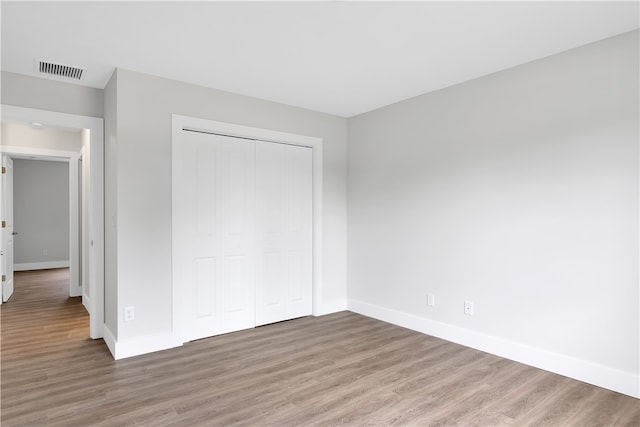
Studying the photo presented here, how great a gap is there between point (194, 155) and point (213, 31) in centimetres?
136

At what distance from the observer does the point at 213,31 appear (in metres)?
2.49

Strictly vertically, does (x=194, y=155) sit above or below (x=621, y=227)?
above

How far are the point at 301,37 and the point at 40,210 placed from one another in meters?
8.23

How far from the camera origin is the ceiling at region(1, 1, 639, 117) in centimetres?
222

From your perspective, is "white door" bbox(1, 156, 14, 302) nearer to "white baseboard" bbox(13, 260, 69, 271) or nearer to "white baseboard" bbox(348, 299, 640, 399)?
"white baseboard" bbox(13, 260, 69, 271)

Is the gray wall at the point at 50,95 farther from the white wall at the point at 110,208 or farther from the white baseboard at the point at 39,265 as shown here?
the white baseboard at the point at 39,265

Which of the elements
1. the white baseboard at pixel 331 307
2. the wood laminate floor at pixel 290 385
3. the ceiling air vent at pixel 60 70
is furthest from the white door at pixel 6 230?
the white baseboard at pixel 331 307

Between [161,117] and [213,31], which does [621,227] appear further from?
[161,117]

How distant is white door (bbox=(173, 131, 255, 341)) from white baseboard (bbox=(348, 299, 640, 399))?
5.60ft

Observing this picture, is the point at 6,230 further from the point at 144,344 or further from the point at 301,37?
the point at 301,37

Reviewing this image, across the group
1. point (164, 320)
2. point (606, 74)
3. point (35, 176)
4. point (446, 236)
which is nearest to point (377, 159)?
point (446, 236)

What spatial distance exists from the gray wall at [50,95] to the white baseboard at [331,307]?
315cm

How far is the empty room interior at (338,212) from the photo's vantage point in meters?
2.36

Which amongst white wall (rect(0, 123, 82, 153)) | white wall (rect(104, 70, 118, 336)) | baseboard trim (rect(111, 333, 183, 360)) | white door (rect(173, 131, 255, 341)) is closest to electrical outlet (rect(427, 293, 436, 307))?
white door (rect(173, 131, 255, 341))
